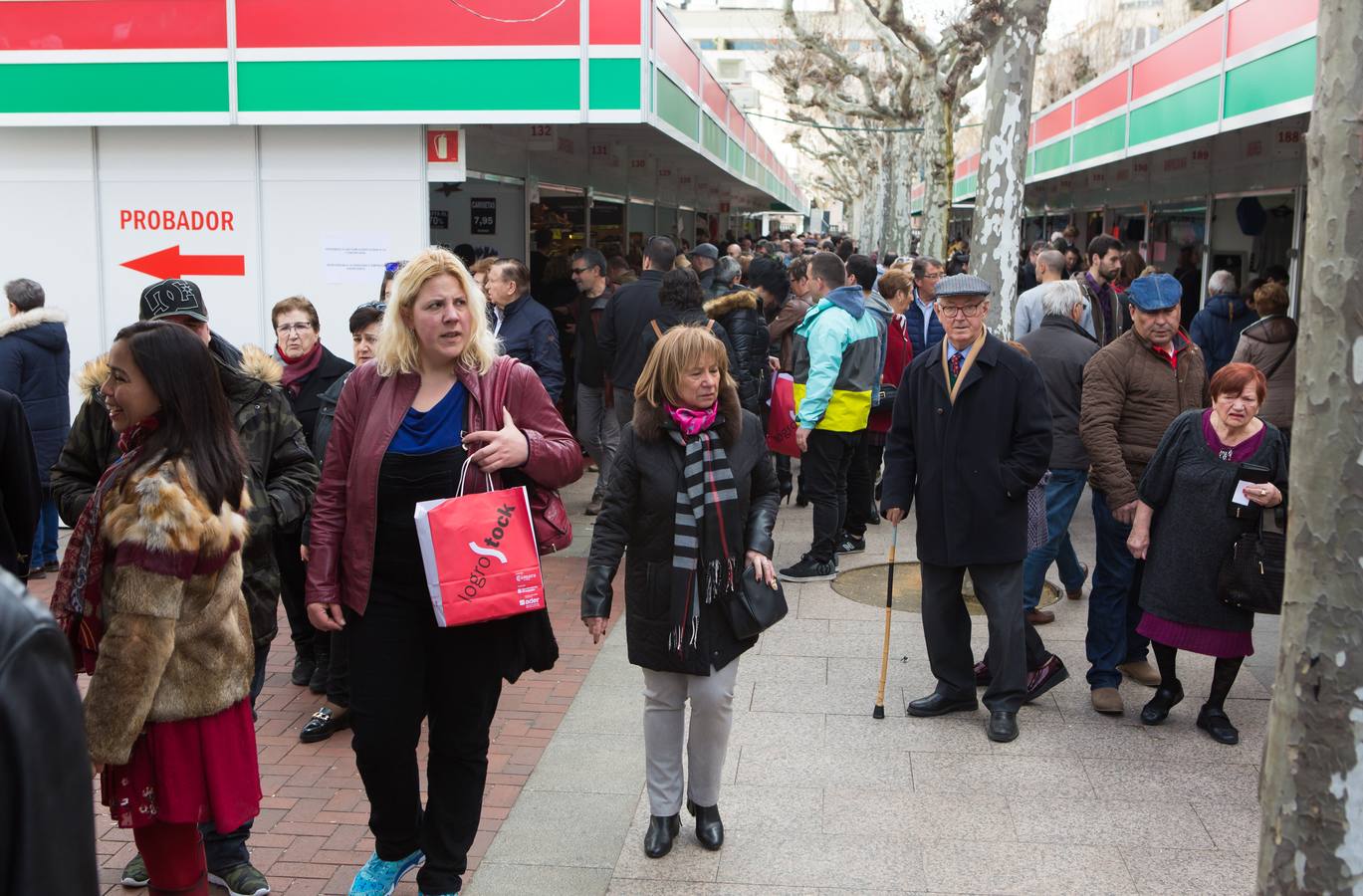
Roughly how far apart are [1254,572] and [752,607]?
7.24 ft

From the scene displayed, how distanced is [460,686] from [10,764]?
9.09 ft

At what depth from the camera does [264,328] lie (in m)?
10.3

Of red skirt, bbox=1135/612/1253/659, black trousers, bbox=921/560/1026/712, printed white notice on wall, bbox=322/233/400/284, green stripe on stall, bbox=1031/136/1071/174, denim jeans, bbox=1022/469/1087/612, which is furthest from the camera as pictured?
green stripe on stall, bbox=1031/136/1071/174

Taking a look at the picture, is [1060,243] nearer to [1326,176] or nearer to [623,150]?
[623,150]

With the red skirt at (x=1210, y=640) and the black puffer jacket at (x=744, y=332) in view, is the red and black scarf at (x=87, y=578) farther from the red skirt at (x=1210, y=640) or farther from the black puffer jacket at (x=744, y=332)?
the black puffer jacket at (x=744, y=332)

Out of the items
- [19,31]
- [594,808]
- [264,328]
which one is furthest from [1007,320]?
[19,31]

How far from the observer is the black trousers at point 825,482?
8297mm

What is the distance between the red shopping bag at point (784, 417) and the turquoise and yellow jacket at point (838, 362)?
43cm

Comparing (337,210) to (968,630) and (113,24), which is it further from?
(968,630)

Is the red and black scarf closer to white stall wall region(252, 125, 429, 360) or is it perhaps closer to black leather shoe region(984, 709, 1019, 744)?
black leather shoe region(984, 709, 1019, 744)

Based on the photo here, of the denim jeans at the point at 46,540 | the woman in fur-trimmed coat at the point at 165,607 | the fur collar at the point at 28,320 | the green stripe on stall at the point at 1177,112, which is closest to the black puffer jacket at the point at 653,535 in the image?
the woman in fur-trimmed coat at the point at 165,607

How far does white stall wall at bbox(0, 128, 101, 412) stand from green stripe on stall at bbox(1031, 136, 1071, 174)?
15.4 metres

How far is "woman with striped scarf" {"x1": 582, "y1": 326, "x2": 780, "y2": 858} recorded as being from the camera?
14.0ft

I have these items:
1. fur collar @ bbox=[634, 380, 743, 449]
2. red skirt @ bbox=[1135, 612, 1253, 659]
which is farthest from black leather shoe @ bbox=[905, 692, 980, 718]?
fur collar @ bbox=[634, 380, 743, 449]
